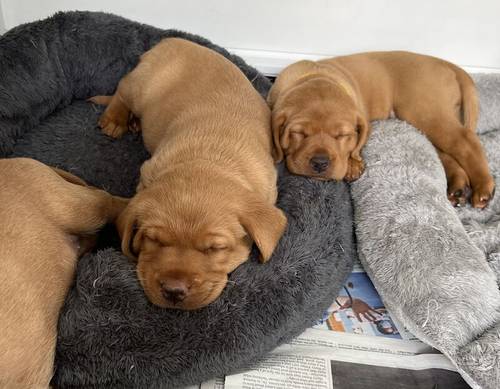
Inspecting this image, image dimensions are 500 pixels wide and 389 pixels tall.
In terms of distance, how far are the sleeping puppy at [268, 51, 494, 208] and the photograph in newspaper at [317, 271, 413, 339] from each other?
1.72 feet

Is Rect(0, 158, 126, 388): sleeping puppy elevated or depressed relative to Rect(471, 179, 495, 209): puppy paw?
elevated

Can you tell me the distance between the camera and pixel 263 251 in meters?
1.75

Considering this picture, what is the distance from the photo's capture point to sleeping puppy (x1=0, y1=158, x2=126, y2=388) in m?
1.53

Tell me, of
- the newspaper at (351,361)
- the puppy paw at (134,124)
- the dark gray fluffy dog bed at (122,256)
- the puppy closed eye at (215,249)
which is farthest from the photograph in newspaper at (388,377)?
the puppy paw at (134,124)

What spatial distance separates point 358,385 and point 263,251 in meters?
0.64

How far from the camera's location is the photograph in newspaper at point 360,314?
2133mm

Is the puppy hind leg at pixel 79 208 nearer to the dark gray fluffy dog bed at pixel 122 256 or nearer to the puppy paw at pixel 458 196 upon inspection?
the dark gray fluffy dog bed at pixel 122 256

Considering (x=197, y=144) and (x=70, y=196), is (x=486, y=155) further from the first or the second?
(x=70, y=196)

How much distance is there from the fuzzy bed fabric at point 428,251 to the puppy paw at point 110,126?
52.1 inches

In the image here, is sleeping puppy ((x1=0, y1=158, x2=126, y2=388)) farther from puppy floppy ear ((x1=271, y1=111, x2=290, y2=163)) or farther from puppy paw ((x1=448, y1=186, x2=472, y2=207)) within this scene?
puppy paw ((x1=448, y1=186, x2=472, y2=207))

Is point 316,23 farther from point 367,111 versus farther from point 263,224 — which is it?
point 263,224

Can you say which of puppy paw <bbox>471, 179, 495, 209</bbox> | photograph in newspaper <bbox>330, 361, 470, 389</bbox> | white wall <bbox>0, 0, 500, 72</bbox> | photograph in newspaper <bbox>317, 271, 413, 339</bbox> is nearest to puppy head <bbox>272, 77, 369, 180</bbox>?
photograph in newspaper <bbox>317, 271, 413, 339</bbox>

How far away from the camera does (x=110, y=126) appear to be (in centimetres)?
277

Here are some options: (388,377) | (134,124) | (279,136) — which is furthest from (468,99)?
(134,124)
